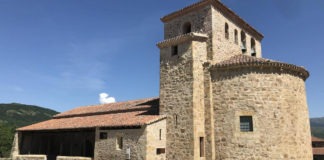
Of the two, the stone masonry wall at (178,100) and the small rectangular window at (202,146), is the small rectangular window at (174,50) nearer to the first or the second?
the stone masonry wall at (178,100)

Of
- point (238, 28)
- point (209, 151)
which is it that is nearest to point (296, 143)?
point (209, 151)

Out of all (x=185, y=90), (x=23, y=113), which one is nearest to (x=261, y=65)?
(x=185, y=90)

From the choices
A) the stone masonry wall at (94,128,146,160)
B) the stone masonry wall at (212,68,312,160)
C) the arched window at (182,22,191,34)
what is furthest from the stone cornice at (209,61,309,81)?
the stone masonry wall at (94,128,146,160)

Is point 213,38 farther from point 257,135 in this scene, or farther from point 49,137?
point 49,137

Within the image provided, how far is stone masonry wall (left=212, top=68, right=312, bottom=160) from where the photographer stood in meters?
14.7

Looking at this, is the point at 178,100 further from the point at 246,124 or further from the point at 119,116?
the point at 119,116

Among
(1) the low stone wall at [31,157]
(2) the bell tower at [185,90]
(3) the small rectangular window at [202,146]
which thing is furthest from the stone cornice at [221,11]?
(1) the low stone wall at [31,157]

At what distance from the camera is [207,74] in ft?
54.7

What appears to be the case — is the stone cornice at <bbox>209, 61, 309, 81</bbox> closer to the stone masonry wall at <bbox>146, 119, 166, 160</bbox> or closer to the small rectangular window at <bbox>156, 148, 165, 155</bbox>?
the stone masonry wall at <bbox>146, 119, 166, 160</bbox>

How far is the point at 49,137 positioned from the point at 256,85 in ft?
68.0

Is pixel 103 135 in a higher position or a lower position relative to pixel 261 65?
lower

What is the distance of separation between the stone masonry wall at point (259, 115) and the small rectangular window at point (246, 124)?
221 millimetres

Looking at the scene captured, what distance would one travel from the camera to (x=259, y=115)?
15.0 meters

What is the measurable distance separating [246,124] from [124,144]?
7.13 m
